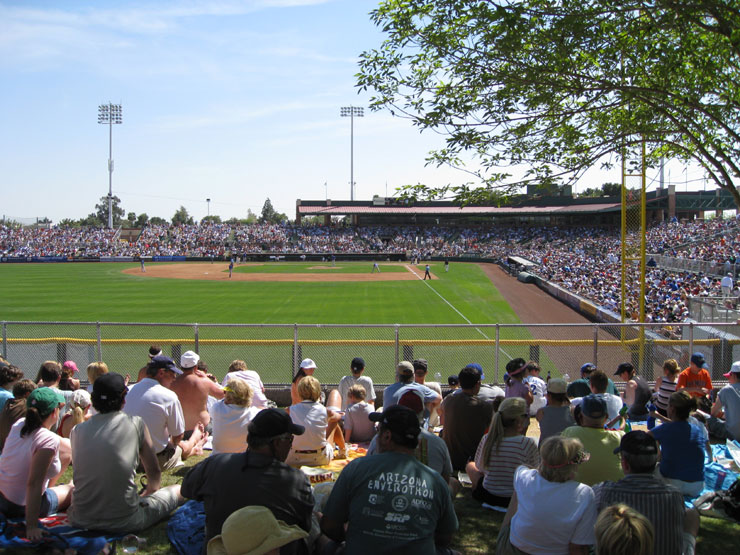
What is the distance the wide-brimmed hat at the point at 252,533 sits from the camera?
11.7 feet

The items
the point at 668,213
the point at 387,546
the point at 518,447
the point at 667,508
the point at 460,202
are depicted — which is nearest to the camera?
the point at 387,546

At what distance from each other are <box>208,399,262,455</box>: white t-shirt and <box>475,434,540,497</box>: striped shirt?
2.51 metres

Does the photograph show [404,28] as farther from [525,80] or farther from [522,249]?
[522,249]

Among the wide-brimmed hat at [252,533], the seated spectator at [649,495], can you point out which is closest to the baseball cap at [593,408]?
the seated spectator at [649,495]

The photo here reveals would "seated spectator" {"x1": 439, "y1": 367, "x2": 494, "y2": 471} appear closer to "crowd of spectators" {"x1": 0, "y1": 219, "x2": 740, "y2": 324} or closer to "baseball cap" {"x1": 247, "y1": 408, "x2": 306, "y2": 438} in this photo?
"baseball cap" {"x1": 247, "y1": 408, "x2": 306, "y2": 438}

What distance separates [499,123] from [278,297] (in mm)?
25392

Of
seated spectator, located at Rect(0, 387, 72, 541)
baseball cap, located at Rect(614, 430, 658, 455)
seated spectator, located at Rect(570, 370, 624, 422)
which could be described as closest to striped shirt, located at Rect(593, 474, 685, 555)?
baseball cap, located at Rect(614, 430, 658, 455)

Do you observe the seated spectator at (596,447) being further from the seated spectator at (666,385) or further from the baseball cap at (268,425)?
the seated spectator at (666,385)

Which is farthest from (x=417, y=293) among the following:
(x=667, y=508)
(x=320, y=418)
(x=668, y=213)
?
(x=668, y=213)

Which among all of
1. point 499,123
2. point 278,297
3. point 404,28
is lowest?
point 278,297

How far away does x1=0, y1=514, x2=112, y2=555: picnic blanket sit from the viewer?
474 cm

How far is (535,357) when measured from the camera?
470 inches

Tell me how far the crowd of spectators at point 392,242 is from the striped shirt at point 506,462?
35219 millimetres

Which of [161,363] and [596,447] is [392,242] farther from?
[596,447]
